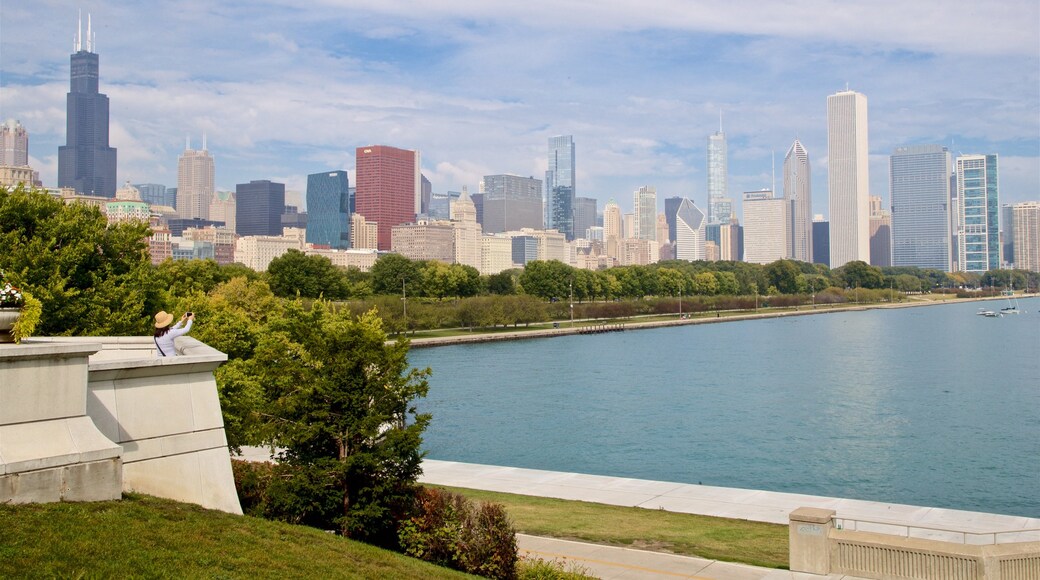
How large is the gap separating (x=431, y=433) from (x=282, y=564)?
37.9 meters

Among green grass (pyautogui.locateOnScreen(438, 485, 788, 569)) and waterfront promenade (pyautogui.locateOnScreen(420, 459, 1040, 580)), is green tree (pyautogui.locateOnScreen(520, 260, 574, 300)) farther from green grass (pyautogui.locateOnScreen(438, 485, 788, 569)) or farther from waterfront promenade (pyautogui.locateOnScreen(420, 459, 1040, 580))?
green grass (pyautogui.locateOnScreen(438, 485, 788, 569))

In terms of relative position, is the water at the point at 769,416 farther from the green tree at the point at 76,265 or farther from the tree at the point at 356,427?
the tree at the point at 356,427

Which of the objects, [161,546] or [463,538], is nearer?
[161,546]

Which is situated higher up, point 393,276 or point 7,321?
point 393,276

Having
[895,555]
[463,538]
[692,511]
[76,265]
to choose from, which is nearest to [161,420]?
[463,538]

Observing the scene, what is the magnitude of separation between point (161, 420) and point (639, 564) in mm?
9263

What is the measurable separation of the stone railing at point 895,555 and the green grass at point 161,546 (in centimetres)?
759

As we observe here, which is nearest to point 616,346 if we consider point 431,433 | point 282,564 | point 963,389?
point 963,389

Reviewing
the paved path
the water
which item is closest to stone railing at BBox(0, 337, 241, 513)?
the paved path

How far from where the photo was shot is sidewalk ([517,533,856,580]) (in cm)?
1652

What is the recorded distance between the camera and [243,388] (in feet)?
103

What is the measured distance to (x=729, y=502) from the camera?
25031mm

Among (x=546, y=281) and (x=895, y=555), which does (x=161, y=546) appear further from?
(x=546, y=281)

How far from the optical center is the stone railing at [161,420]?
12.3m
